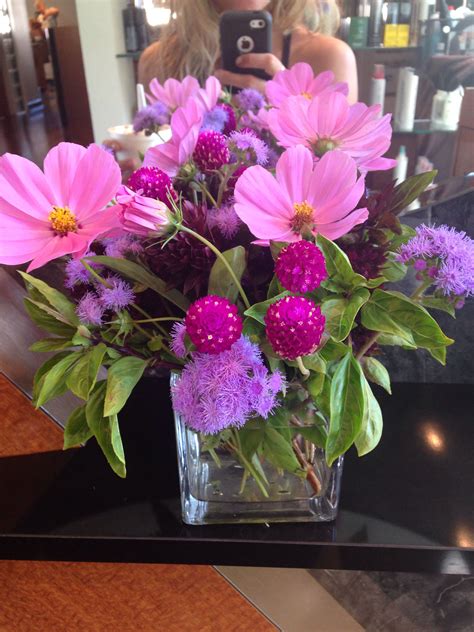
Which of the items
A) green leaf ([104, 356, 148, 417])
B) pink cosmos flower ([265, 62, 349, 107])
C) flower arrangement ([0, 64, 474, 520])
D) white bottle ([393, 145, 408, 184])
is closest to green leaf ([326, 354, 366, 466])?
flower arrangement ([0, 64, 474, 520])

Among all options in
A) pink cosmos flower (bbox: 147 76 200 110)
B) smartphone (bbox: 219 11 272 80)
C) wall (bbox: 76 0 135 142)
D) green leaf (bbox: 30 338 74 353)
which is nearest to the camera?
green leaf (bbox: 30 338 74 353)

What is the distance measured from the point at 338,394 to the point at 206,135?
18cm

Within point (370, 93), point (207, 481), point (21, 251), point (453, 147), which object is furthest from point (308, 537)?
point (370, 93)

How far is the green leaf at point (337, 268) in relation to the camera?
293mm

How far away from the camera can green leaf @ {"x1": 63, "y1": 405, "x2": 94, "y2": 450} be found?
361 millimetres

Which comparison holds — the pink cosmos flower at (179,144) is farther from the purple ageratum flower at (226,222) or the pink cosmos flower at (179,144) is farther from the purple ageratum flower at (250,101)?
the purple ageratum flower at (250,101)

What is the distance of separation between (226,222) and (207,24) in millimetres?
572

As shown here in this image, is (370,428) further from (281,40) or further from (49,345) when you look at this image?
(281,40)

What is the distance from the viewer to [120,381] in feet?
1.08

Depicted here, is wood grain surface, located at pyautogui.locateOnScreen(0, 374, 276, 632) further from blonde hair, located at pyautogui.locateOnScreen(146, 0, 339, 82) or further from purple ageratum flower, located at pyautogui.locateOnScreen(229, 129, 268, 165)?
blonde hair, located at pyautogui.locateOnScreen(146, 0, 339, 82)

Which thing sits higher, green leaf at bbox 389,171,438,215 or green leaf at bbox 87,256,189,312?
green leaf at bbox 389,171,438,215

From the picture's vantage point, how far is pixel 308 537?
17.2 inches

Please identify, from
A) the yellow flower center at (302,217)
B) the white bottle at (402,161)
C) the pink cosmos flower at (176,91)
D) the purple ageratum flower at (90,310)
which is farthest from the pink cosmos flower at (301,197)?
the white bottle at (402,161)

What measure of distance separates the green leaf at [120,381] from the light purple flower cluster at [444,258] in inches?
6.5
